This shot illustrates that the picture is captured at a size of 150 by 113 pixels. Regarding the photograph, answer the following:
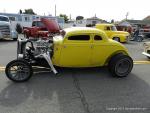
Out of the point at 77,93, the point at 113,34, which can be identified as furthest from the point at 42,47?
the point at 113,34

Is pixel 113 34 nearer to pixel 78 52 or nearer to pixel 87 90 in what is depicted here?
pixel 78 52

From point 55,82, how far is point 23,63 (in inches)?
42.5

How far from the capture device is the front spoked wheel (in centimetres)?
641

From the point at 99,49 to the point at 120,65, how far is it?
0.85 meters

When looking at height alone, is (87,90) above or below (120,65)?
below

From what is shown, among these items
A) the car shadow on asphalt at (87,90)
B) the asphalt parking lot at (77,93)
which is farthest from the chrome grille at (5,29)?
the car shadow on asphalt at (87,90)

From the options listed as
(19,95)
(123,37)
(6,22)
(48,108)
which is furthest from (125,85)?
(6,22)

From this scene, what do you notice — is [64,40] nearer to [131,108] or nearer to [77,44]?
[77,44]

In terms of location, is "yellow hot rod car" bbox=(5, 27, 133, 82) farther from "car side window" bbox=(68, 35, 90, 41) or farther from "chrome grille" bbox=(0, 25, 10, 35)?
"chrome grille" bbox=(0, 25, 10, 35)

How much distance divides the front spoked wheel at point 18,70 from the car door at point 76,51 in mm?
1120

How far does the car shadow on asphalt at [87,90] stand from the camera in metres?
5.18

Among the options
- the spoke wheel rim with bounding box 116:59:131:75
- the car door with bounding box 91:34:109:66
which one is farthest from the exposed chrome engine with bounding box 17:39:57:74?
the spoke wheel rim with bounding box 116:59:131:75

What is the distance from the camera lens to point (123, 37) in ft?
62.4

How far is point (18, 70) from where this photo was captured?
6.46 metres
